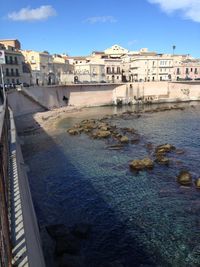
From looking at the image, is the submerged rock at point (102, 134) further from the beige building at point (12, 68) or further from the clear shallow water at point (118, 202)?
the beige building at point (12, 68)

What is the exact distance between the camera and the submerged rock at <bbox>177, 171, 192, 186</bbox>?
73.6 feet

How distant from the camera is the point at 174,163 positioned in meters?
27.7

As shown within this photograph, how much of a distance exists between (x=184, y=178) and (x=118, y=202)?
650 cm

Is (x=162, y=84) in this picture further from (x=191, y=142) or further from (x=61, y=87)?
(x=191, y=142)

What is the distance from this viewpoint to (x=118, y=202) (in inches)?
768

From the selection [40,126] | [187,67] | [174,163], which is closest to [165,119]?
[40,126]

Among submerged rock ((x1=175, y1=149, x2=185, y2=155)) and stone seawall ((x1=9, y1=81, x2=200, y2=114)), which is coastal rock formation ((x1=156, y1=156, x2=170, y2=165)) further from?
stone seawall ((x1=9, y1=81, x2=200, y2=114))

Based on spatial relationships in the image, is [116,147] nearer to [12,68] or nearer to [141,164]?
[141,164]

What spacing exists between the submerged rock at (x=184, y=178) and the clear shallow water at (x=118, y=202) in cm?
64

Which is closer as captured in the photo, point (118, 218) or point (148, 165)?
point (118, 218)

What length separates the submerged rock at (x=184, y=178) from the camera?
22.4 meters

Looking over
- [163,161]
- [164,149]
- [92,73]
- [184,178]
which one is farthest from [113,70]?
[184,178]

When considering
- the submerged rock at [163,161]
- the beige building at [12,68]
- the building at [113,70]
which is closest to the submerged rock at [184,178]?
the submerged rock at [163,161]

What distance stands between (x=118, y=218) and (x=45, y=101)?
55477mm
